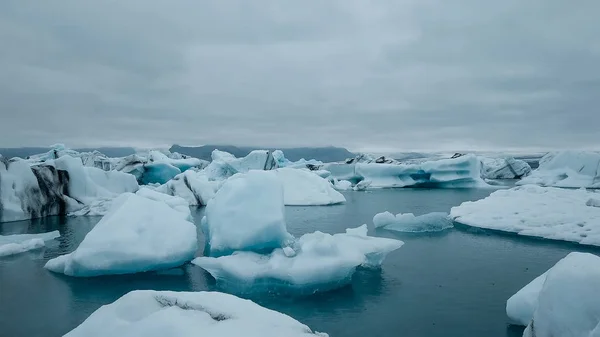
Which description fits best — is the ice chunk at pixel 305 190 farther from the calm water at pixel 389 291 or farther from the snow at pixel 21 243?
the snow at pixel 21 243

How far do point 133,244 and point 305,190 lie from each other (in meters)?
11.8

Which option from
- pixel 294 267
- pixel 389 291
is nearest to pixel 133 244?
pixel 294 267

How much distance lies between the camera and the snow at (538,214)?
9.38 m

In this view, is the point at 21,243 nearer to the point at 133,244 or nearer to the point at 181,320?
the point at 133,244

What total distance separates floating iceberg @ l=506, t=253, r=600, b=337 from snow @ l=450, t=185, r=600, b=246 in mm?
6214

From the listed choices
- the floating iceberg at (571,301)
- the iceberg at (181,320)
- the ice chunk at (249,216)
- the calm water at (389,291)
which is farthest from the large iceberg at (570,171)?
the iceberg at (181,320)

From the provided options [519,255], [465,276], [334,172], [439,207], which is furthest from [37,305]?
[334,172]

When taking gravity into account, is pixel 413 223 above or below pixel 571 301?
below

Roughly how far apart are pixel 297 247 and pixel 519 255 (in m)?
4.33

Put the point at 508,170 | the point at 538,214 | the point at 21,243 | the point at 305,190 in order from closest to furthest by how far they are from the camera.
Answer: the point at 21,243
the point at 538,214
the point at 305,190
the point at 508,170

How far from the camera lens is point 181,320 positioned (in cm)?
298

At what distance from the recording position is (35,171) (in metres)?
14.2

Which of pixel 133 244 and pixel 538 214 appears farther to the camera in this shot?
pixel 538 214

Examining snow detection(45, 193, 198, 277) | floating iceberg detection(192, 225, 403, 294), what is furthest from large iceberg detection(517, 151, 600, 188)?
snow detection(45, 193, 198, 277)
